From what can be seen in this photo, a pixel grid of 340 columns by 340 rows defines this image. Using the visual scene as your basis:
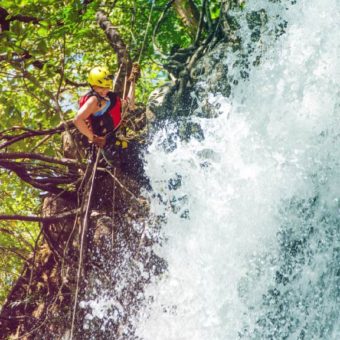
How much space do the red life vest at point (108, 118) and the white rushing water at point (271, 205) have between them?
92 centimetres

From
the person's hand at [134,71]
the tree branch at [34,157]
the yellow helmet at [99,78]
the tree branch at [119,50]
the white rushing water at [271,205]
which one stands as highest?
the tree branch at [119,50]

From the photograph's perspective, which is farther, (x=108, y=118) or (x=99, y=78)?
(x=108, y=118)

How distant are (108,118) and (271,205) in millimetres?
1690

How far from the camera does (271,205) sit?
4523mm

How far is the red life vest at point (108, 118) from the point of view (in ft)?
14.9

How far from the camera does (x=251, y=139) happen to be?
4.67 m

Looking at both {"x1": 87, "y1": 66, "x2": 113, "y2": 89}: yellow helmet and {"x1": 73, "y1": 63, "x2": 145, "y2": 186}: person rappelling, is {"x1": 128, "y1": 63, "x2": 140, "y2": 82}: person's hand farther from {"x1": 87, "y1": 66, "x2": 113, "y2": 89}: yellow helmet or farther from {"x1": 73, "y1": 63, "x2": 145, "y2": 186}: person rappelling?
{"x1": 87, "y1": 66, "x2": 113, "y2": 89}: yellow helmet

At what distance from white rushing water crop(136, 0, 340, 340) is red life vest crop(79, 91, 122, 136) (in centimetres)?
92


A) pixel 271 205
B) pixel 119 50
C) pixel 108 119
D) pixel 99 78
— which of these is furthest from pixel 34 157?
pixel 271 205

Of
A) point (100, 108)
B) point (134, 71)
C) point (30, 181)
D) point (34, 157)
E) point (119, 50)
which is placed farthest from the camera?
point (119, 50)

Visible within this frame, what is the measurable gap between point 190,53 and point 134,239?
82.3 inches

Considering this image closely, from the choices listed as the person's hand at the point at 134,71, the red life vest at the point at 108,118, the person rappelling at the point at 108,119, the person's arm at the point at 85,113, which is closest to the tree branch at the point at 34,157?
the person rappelling at the point at 108,119

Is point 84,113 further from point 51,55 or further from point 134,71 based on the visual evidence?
point 51,55

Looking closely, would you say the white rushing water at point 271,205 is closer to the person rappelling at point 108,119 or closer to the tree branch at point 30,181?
the person rappelling at point 108,119
